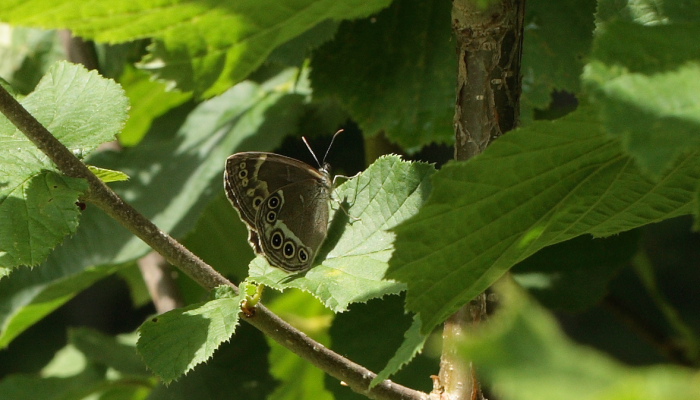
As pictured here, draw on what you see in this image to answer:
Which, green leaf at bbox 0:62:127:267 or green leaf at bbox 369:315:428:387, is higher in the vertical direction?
green leaf at bbox 0:62:127:267

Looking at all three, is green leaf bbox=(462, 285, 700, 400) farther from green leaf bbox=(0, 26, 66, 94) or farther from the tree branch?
green leaf bbox=(0, 26, 66, 94)

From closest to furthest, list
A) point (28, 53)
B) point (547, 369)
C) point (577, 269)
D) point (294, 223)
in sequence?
point (547, 369), point (294, 223), point (577, 269), point (28, 53)

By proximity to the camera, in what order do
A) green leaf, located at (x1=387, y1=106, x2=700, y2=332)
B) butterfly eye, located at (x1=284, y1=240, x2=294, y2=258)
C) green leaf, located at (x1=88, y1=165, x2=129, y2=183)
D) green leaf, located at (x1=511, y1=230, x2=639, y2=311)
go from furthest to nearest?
green leaf, located at (x1=511, y1=230, x2=639, y2=311), butterfly eye, located at (x1=284, y1=240, x2=294, y2=258), green leaf, located at (x1=88, y1=165, x2=129, y2=183), green leaf, located at (x1=387, y1=106, x2=700, y2=332)

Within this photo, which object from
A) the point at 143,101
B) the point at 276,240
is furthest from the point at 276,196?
the point at 143,101

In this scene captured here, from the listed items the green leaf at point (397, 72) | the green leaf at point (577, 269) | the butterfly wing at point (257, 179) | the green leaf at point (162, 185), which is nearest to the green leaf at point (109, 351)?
the green leaf at point (162, 185)

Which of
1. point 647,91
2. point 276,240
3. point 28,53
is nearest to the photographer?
point 647,91

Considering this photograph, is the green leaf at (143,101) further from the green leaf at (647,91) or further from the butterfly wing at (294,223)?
the green leaf at (647,91)

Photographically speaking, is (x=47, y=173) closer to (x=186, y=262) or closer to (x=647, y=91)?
(x=186, y=262)

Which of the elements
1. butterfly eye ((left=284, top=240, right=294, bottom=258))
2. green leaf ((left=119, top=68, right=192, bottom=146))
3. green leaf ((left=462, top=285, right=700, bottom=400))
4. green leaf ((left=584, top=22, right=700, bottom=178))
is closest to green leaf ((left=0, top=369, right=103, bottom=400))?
green leaf ((left=119, top=68, right=192, bottom=146))
